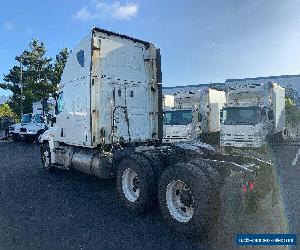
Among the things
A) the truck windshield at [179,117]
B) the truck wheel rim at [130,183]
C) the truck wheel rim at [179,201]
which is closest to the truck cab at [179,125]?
the truck windshield at [179,117]

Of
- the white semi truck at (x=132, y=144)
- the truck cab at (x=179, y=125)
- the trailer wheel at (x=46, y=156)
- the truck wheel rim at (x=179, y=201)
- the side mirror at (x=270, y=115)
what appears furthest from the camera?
the truck cab at (x=179, y=125)

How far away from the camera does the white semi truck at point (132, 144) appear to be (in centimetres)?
524

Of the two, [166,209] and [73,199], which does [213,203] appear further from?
[73,199]

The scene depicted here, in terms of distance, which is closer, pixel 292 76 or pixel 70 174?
pixel 70 174

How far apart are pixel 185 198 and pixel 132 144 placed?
3.90 meters

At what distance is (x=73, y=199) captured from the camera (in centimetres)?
749

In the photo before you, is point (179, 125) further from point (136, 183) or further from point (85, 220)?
point (85, 220)

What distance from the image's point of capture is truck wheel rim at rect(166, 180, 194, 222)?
5359 millimetres

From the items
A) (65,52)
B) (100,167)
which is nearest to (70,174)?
(100,167)

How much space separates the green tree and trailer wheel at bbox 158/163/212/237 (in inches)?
1433

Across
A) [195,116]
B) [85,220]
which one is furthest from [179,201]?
[195,116]

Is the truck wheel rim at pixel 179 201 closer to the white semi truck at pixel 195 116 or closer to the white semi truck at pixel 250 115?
the white semi truck at pixel 250 115

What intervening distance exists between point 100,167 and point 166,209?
2.89 m

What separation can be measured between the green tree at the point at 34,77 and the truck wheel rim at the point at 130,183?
3492 centimetres
